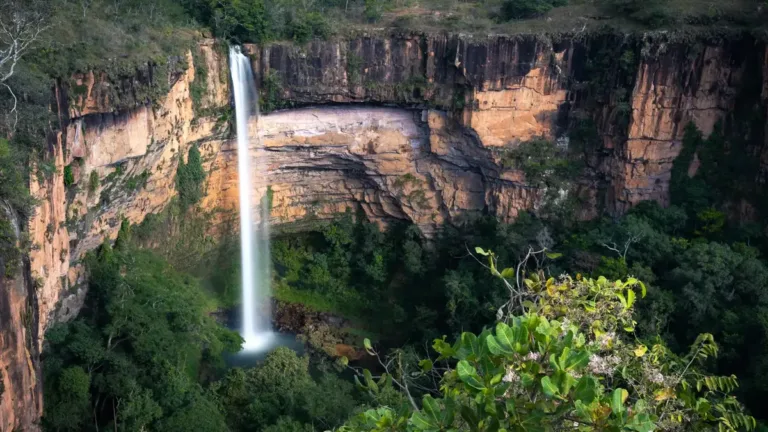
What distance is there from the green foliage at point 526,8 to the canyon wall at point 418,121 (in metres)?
1.82

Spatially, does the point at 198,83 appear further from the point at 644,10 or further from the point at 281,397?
the point at 644,10

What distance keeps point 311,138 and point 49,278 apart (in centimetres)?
903

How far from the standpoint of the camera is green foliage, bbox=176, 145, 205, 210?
59.6 feet

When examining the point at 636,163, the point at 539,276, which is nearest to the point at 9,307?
the point at 539,276

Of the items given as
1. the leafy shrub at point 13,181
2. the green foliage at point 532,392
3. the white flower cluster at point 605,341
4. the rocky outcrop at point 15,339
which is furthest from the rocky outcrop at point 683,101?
the green foliage at point 532,392

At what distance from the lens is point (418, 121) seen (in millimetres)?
20047

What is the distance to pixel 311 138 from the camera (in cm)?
1975

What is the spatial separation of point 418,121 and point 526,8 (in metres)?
4.48

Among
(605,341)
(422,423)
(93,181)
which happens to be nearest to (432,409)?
(422,423)

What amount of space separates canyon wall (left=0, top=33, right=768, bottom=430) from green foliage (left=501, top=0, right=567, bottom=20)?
182 cm

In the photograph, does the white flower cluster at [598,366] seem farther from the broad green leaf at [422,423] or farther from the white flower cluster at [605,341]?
the broad green leaf at [422,423]

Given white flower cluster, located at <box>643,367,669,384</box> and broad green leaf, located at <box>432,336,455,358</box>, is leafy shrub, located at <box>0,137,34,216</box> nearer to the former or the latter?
broad green leaf, located at <box>432,336,455,358</box>

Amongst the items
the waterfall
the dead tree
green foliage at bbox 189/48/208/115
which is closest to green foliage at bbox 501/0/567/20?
the waterfall

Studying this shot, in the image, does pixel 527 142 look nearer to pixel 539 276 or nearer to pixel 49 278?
pixel 49 278
